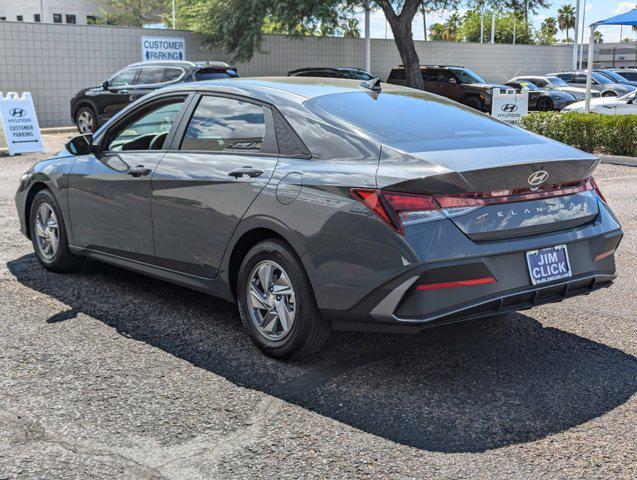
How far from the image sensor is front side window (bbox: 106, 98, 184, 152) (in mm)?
5504

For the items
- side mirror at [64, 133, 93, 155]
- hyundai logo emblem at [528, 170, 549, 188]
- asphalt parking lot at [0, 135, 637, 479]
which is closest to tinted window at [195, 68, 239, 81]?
side mirror at [64, 133, 93, 155]

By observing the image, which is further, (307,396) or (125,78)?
(125,78)

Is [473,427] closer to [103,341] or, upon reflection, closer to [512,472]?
[512,472]

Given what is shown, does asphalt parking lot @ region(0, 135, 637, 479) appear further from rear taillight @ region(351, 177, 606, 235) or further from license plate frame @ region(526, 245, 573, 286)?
rear taillight @ region(351, 177, 606, 235)

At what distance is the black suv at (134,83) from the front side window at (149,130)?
481 inches

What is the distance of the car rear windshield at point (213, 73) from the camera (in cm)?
1778

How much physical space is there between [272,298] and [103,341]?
1.20 meters

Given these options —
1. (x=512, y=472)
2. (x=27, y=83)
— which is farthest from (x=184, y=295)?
(x=27, y=83)

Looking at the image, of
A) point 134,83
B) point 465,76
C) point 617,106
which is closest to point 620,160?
point 617,106

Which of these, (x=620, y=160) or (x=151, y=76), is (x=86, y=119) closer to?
(x=151, y=76)

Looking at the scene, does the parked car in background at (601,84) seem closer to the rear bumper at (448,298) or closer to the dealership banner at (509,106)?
the dealership banner at (509,106)

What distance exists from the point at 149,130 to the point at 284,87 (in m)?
1.22

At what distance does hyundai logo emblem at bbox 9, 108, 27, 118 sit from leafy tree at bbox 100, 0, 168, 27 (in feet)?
131

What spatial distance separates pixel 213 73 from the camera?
58.9 feet
